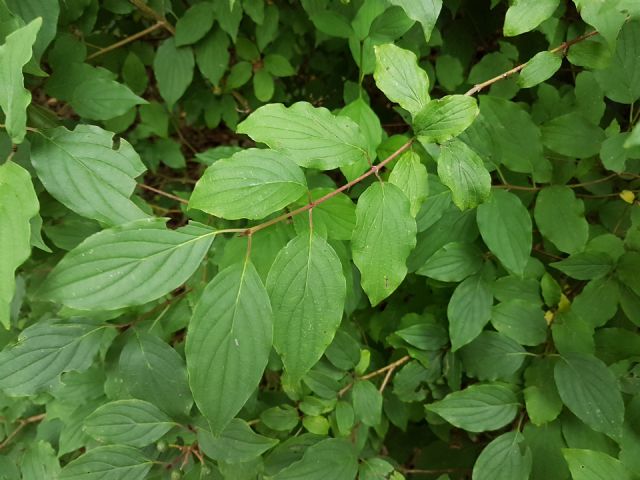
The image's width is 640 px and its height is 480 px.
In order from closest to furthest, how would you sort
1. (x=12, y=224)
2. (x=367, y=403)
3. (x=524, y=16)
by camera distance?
1. (x=12, y=224)
2. (x=524, y=16)
3. (x=367, y=403)

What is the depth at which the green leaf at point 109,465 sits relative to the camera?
1035mm

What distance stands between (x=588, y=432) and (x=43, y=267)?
69.3 inches

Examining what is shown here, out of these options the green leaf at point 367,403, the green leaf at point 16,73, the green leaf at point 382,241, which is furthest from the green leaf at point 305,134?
the green leaf at point 367,403

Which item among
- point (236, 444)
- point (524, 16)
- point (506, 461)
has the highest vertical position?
point (524, 16)

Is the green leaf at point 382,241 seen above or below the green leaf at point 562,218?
above

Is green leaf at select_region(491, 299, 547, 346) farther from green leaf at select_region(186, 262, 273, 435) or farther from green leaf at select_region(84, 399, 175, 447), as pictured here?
green leaf at select_region(84, 399, 175, 447)

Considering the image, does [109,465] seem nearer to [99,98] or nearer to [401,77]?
[99,98]

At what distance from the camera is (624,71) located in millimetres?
1208

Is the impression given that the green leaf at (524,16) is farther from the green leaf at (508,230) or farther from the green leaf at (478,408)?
the green leaf at (478,408)

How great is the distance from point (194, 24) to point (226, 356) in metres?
1.34

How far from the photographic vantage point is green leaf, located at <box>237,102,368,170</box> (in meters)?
0.89

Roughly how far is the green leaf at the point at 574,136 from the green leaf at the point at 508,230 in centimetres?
22

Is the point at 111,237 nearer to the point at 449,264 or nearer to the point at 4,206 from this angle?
the point at 4,206

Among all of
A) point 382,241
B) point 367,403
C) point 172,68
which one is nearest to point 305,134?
point 382,241
